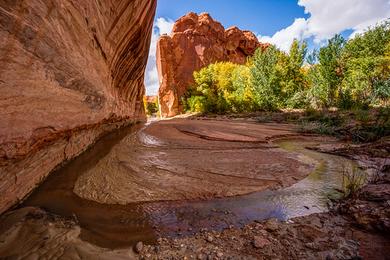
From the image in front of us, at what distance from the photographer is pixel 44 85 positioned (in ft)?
7.53

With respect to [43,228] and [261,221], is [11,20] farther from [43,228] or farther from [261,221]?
[261,221]

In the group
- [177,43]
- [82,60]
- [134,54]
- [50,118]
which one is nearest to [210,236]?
[50,118]

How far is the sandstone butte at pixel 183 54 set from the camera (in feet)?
103

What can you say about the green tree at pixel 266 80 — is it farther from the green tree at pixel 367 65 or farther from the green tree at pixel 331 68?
the green tree at pixel 367 65

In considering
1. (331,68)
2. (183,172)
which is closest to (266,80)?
(331,68)

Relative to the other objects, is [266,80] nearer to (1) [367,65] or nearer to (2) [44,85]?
(1) [367,65]

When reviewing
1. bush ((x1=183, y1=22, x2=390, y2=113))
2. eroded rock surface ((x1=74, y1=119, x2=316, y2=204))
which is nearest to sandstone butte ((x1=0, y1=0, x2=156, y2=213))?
eroded rock surface ((x1=74, y1=119, x2=316, y2=204))

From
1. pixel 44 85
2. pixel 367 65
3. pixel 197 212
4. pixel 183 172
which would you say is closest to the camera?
pixel 197 212

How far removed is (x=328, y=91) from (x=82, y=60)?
20935 mm

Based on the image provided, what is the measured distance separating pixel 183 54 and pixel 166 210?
3340 cm

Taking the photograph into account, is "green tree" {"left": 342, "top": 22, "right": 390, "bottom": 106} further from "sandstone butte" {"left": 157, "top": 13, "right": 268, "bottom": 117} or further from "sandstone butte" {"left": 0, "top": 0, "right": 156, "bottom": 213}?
"sandstone butte" {"left": 157, "top": 13, "right": 268, "bottom": 117}

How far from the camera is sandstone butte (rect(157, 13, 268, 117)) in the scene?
3153cm

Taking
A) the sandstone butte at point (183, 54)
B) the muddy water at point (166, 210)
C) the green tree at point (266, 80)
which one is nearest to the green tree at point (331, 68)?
the green tree at point (266, 80)

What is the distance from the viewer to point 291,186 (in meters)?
2.85
